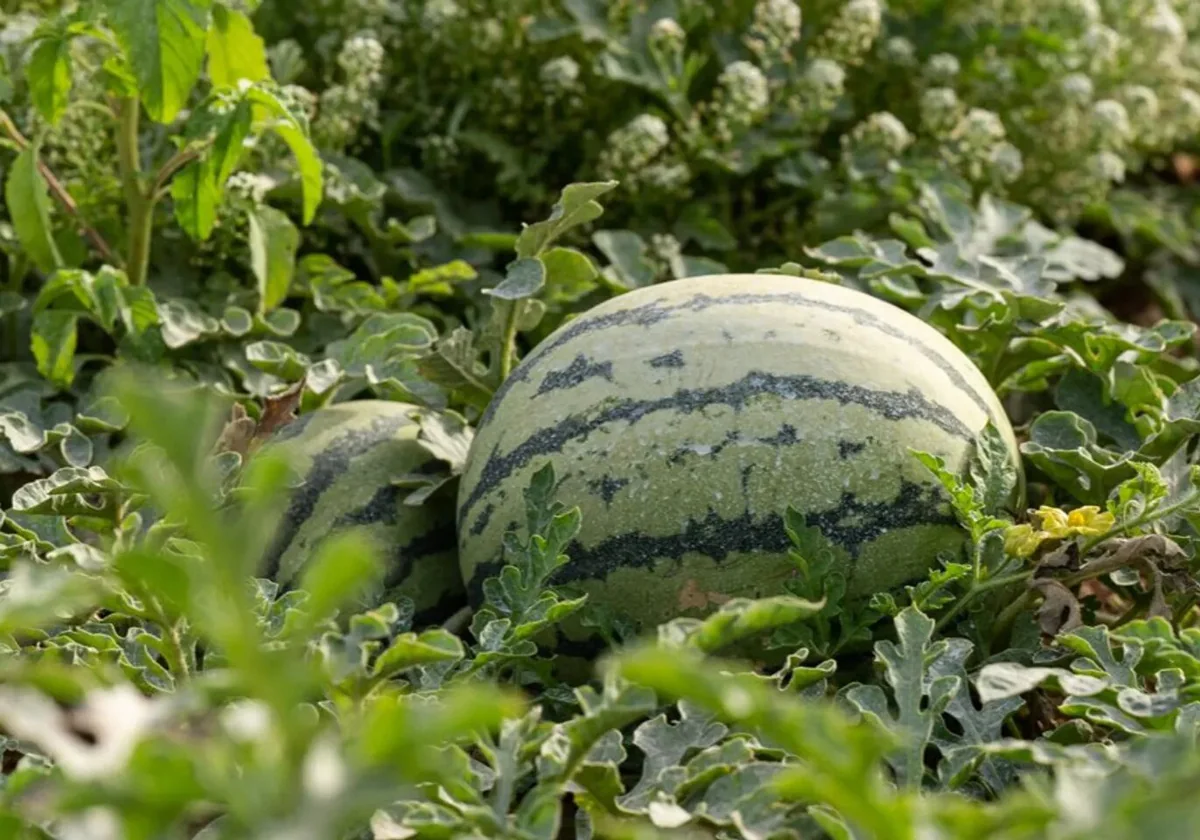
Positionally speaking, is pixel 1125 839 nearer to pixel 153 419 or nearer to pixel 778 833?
pixel 778 833

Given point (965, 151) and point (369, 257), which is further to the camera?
point (965, 151)

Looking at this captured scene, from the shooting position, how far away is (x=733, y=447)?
5.48ft

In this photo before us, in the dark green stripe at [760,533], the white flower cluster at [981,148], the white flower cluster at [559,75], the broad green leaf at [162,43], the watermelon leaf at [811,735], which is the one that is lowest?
the white flower cluster at [981,148]

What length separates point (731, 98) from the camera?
2.95m

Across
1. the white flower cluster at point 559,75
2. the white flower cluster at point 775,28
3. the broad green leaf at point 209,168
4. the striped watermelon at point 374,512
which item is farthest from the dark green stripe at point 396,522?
the white flower cluster at point 775,28

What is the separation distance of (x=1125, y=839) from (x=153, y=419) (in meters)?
0.59

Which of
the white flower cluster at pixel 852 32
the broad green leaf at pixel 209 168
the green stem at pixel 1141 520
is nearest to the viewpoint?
the green stem at pixel 1141 520

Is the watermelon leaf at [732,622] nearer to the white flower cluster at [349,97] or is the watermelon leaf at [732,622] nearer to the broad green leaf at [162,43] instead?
the broad green leaf at [162,43]

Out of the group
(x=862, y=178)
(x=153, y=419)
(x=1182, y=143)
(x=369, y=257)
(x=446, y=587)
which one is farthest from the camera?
(x=1182, y=143)

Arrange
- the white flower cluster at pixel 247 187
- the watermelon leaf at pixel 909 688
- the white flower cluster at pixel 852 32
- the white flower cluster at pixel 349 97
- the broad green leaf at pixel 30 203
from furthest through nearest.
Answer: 1. the white flower cluster at pixel 852 32
2. the white flower cluster at pixel 349 97
3. the white flower cluster at pixel 247 187
4. the broad green leaf at pixel 30 203
5. the watermelon leaf at pixel 909 688

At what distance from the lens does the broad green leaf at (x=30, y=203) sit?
87.5 inches

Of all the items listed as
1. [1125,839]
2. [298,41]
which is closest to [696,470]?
[1125,839]

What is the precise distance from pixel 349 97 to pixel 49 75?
0.78 m

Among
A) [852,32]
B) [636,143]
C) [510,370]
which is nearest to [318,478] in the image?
[510,370]
